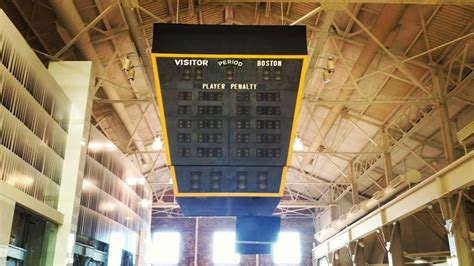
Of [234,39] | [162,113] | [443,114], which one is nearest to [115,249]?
[162,113]

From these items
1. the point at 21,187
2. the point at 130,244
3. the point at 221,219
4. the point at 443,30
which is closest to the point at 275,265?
the point at 221,219

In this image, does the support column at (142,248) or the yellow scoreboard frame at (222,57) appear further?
the support column at (142,248)

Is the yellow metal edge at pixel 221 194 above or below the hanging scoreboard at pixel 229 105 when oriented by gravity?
below

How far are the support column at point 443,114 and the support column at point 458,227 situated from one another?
2.71 metres

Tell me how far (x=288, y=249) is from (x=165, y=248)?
756 centimetres

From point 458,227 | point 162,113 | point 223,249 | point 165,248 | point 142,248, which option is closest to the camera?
point 162,113

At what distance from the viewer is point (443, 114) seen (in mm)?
12773

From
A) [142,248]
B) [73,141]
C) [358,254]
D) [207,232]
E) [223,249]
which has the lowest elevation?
[358,254]

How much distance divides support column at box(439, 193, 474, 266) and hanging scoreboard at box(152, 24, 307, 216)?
4780mm

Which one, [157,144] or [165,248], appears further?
[165,248]

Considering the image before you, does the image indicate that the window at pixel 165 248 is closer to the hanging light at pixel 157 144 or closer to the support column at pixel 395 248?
the hanging light at pixel 157 144

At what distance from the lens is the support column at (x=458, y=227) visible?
368 inches

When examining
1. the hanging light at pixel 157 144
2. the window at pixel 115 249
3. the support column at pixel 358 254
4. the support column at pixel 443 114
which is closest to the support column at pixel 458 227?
the support column at pixel 443 114

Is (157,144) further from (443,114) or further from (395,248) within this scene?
(443,114)
